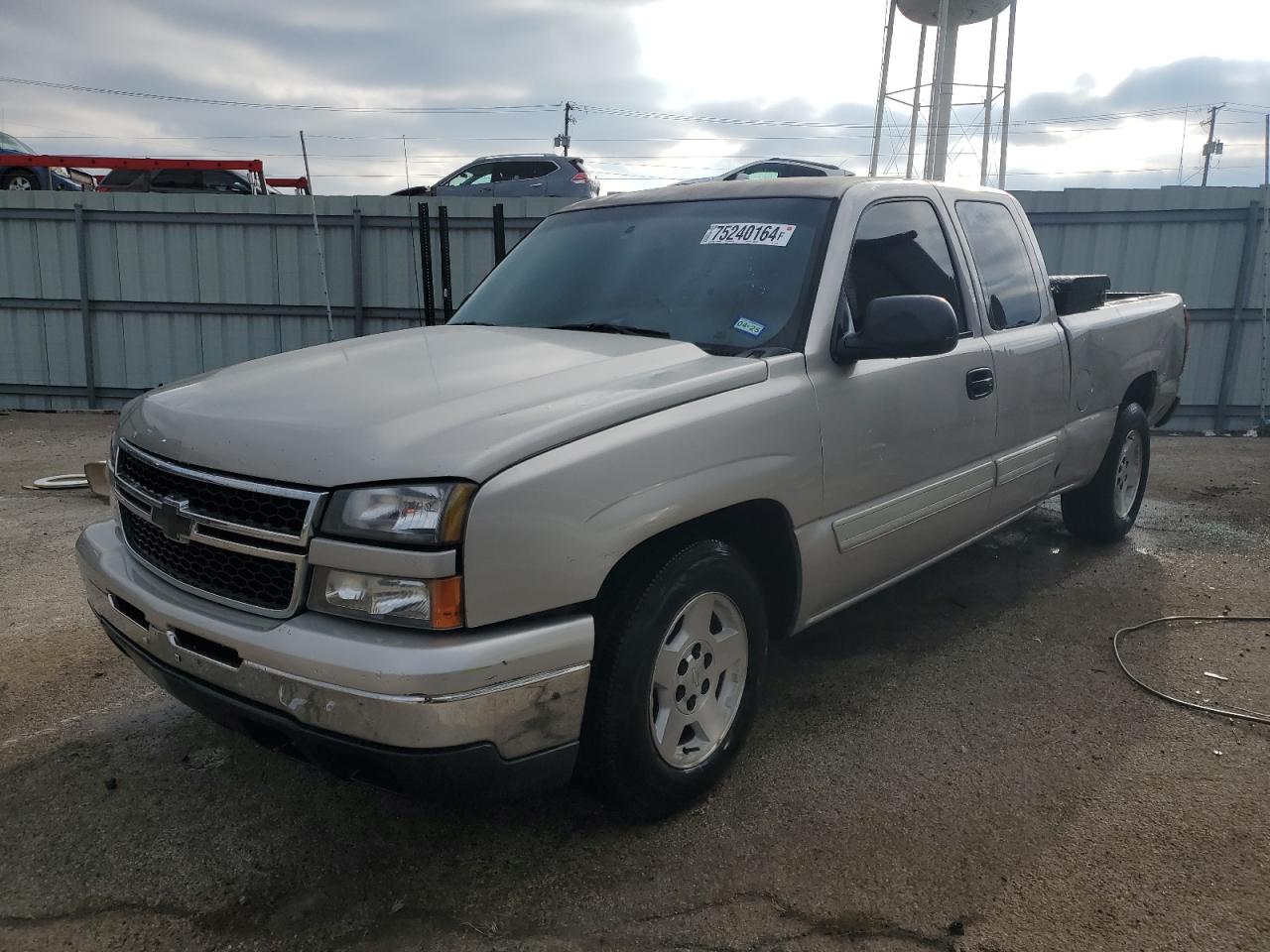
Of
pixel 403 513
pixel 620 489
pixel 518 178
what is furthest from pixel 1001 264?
pixel 518 178

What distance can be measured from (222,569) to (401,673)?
66cm

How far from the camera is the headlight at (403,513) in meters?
2.08

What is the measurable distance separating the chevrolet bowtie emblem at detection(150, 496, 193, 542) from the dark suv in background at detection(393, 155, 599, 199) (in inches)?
631

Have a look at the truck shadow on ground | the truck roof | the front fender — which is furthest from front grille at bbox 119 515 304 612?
the truck roof

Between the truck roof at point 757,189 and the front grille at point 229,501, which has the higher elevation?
the truck roof at point 757,189

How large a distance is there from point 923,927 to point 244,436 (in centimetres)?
204

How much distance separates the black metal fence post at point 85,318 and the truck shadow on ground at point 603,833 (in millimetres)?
10984

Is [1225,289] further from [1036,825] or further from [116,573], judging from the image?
[116,573]

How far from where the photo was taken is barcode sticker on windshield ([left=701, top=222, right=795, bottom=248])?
326cm

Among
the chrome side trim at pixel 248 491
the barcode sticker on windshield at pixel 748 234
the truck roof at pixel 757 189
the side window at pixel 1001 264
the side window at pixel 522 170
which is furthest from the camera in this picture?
the side window at pixel 522 170

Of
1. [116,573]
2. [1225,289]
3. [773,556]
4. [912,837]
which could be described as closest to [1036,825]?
[912,837]

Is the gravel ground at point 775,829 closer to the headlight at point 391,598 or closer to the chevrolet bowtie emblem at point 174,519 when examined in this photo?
the headlight at point 391,598

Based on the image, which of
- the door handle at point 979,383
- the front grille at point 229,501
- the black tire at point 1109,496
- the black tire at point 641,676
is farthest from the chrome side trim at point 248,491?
the black tire at point 1109,496

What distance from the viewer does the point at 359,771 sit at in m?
2.18
